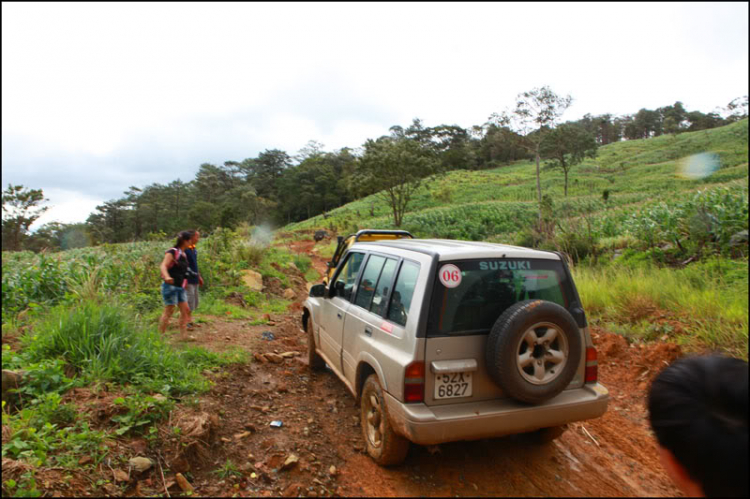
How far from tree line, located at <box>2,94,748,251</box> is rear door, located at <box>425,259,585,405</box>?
9232mm

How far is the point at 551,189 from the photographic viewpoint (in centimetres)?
4297

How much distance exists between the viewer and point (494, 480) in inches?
124

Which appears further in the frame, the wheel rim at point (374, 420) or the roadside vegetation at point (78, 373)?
the wheel rim at point (374, 420)

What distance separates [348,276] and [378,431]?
199 centimetres

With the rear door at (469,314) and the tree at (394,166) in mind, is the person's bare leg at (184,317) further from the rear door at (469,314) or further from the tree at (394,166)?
the tree at (394,166)

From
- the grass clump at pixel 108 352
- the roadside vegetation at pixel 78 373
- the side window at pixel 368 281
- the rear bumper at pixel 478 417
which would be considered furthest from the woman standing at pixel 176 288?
the rear bumper at pixel 478 417

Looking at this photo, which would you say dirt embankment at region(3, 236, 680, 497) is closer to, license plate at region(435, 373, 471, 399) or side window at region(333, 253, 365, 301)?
license plate at region(435, 373, 471, 399)

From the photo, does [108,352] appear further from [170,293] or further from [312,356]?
[312,356]

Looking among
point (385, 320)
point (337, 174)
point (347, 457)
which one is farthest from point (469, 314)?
point (337, 174)

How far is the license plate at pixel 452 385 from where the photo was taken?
294 centimetres

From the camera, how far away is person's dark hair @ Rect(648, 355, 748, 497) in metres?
1.03

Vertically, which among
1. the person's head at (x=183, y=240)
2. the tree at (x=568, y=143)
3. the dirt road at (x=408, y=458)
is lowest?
the dirt road at (x=408, y=458)

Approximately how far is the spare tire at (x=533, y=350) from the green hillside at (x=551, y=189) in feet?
43.4

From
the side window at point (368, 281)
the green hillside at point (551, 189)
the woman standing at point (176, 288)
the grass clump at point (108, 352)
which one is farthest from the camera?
the green hillside at point (551, 189)
